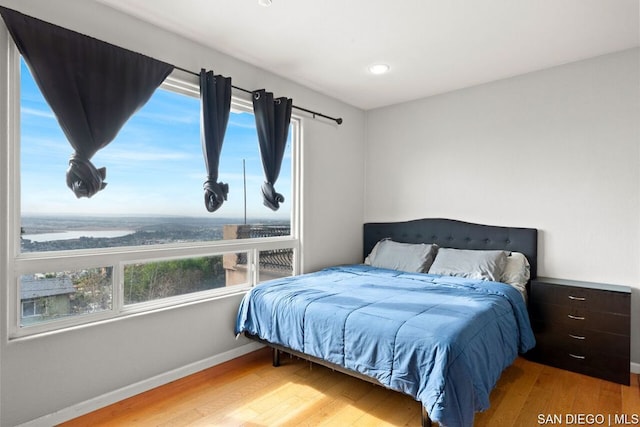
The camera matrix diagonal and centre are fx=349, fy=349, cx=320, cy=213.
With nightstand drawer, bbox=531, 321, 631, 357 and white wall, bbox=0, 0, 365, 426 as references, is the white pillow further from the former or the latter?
white wall, bbox=0, 0, 365, 426

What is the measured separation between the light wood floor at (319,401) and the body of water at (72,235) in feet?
3.52

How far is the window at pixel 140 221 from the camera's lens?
1.98m

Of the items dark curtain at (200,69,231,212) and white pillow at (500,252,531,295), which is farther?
white pillow at (500,252,531,295)

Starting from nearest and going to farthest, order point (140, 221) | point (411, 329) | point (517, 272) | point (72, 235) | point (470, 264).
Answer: point (411, 329), point (72, 235), point (140, 221), point (517, 272), point (470, 264)

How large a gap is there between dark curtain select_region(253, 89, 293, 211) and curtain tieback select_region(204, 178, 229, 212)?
486 millimetres

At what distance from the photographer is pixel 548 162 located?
10.3ft

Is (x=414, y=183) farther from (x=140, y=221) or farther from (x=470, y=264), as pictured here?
(x=140, y=221)

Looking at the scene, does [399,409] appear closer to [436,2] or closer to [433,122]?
[436,2]

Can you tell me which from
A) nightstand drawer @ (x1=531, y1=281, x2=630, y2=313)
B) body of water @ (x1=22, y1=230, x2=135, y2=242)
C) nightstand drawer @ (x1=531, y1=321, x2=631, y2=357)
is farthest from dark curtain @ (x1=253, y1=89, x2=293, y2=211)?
nightstand drawer @ (x1=531, y1=321, x2=631, y2=357)

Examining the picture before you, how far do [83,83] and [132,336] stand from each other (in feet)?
5.29

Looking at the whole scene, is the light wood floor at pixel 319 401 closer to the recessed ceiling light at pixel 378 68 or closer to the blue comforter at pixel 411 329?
the blue comforter at pixel 411 329

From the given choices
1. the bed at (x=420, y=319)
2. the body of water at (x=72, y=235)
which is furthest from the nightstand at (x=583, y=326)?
the body of water at (x=72, y=235)

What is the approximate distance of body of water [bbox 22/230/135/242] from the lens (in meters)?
2.02

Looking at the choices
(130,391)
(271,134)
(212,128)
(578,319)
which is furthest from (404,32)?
(130,391)
